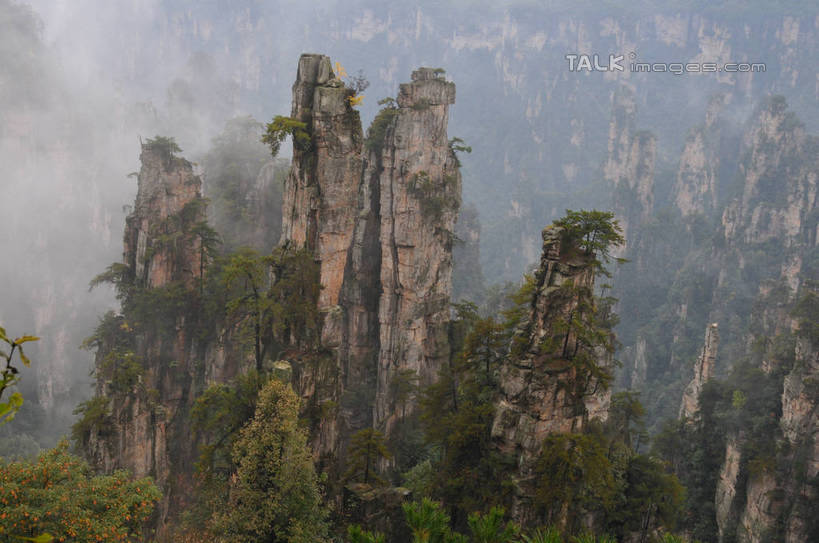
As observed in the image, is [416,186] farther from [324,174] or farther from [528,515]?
[528,515]

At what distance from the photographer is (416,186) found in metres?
33.9

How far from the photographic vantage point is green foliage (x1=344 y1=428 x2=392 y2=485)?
20.7m

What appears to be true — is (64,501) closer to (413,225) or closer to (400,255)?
(400,255)

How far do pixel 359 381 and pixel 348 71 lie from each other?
383 feet

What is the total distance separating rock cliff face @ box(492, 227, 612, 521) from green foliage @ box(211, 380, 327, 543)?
6.24m

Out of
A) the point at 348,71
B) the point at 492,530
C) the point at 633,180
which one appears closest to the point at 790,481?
the point at 492,530

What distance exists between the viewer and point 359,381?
115ft

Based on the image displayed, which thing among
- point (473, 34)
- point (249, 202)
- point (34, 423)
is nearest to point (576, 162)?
point (473, 34)

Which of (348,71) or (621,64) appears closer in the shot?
(348,71)

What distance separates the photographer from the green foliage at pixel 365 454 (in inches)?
814

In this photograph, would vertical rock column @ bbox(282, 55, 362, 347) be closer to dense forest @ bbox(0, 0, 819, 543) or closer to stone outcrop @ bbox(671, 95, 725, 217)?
dense forest @ bbox(0, 0, 819, 543)

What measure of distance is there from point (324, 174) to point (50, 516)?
15.9 meters

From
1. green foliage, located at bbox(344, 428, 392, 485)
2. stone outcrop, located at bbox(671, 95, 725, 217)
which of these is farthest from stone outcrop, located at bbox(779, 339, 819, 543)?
stone outcrop, located at bbox(671, 95, 725, 217)

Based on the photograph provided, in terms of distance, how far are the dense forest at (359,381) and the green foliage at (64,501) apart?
56 mm
